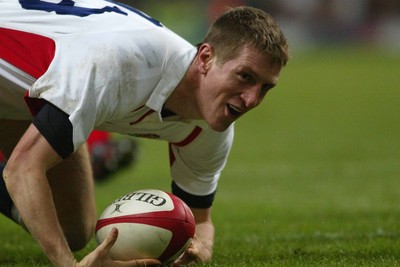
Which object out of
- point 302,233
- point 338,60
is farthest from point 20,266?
point 338,60

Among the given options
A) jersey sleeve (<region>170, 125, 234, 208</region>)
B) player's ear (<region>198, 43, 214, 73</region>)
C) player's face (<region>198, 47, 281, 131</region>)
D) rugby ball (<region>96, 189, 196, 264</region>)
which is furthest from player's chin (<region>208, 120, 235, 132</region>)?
jersey sleeve (<region>170, 125, 234, 208</region>)

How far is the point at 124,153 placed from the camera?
441 inches

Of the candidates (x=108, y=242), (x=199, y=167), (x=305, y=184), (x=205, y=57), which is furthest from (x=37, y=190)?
(x=305, y=184)

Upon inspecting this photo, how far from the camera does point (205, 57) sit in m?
5.25

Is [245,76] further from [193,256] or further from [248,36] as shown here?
[193,256]

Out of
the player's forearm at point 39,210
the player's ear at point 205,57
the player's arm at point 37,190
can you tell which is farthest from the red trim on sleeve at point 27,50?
the player's ear at point 205,57

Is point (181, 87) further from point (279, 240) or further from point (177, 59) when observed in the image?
point (279, 240)

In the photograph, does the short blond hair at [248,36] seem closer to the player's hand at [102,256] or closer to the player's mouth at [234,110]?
the player's mouth at [234,110]

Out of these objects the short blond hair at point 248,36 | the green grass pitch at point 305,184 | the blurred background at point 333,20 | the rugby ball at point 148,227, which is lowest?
the blurred background at point 333,20

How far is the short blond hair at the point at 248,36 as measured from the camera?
506 cm

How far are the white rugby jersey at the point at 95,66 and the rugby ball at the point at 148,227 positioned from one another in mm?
476

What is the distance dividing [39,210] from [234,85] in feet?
3.98

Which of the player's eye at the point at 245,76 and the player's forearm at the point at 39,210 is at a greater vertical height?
the player's eye at the point at 245,76

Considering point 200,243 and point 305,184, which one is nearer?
point 200,243
